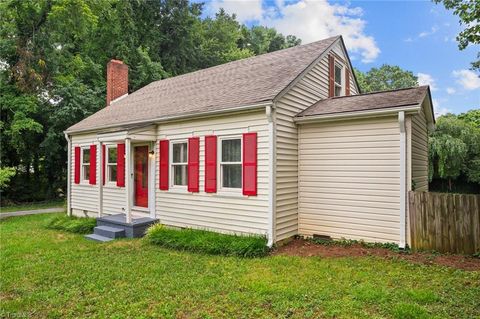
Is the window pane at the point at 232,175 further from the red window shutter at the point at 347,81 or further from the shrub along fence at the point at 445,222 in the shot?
the red window shutter at the point at 347,81

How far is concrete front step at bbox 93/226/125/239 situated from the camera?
8.44m


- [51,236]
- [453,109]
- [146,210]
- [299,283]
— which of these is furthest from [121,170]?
[453,109]

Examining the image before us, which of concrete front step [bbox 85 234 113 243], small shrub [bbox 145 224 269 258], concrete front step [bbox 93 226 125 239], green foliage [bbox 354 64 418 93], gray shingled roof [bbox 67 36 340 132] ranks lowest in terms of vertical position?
concrete front step [bbox 85 234 113 243]

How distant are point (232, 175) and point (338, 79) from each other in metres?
5.28

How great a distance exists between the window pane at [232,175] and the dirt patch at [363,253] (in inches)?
72.3

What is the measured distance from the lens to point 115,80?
14.2 m

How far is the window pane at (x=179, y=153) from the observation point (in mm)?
8633

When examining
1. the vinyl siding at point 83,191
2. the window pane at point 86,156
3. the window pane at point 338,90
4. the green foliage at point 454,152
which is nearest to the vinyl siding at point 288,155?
the window pane at point 338,90

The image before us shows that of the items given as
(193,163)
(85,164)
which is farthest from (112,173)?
(193,163)

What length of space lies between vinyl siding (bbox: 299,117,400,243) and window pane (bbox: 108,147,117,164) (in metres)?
6.53

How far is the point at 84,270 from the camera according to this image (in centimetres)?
577

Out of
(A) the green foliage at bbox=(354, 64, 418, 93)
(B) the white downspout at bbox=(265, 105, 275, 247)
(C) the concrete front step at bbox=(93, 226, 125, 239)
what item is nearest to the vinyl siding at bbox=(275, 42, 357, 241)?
(B) the white downspout at bbox=(265, 105, 275, 247)

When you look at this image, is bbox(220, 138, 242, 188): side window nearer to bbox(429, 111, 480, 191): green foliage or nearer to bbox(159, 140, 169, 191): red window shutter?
bbox(159, 140, 169, 191): red window shutter

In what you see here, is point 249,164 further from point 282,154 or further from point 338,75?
point 338,75
